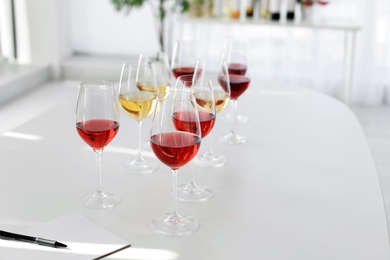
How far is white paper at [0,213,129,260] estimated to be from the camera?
44.5 inches

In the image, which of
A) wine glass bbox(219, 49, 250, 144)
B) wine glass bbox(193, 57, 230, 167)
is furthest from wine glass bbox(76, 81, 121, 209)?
wine glass bbox(219, 49, 250, 144)

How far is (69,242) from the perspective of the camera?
1181 mm

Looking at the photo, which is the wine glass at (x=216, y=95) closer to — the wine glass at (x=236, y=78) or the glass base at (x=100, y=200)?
the wine glass at (x=236, y=78)

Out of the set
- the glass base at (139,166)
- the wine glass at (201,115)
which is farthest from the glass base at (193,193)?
the glass base at (139,166)

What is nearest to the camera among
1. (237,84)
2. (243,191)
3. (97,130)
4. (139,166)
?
(97,130)

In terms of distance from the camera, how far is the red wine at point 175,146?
3.95 ft

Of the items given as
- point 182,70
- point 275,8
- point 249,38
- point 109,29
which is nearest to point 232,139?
point 182,70

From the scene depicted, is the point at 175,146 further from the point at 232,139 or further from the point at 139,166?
the point at 232,139

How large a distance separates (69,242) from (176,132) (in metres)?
0.29

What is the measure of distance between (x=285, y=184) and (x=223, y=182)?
15cm

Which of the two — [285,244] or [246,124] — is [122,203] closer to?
[285,244]

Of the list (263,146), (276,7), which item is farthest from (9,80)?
(263,146)

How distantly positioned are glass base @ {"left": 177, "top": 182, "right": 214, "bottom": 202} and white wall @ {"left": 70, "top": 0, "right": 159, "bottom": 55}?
4178 mm

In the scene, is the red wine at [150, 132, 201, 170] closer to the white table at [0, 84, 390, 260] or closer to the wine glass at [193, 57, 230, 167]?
the white table at [0, 84, 390, 260]
